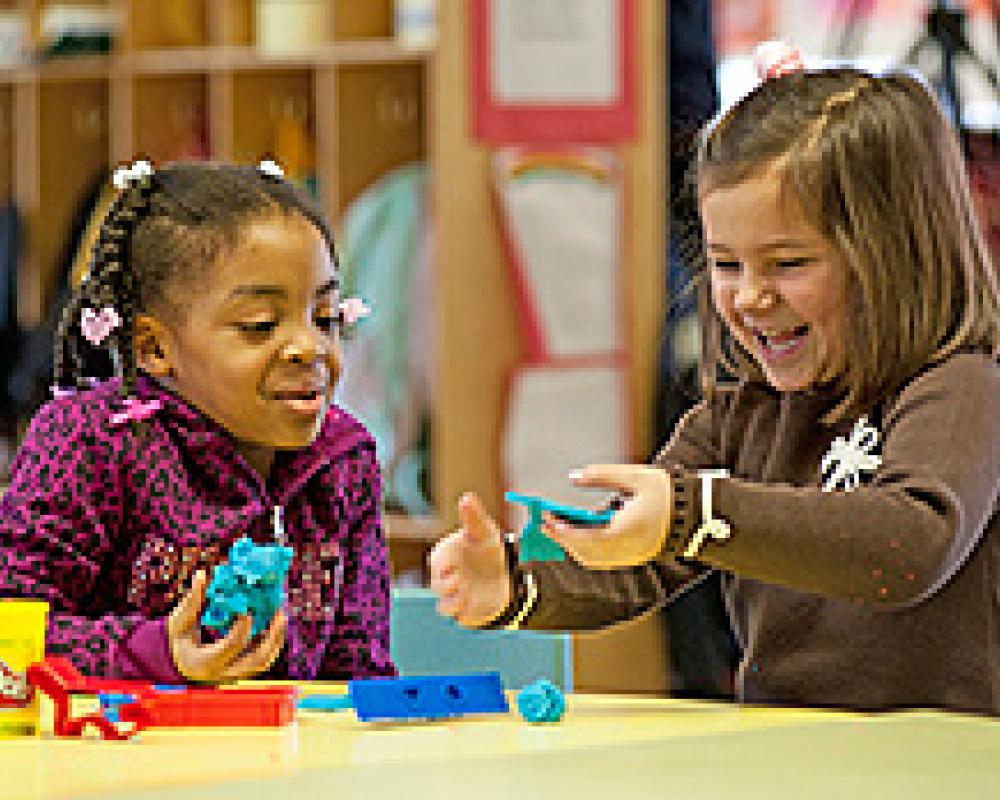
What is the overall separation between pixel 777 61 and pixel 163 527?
Result: 72 cm

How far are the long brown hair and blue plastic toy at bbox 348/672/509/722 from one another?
0.45m

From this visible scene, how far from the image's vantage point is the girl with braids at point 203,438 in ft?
6.30

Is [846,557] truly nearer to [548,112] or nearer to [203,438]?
[203,438]

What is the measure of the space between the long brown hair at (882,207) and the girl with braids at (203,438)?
436 mm

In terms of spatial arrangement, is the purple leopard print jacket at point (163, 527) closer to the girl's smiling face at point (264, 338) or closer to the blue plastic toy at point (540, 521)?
the girl's smiling face at point (264, 338)

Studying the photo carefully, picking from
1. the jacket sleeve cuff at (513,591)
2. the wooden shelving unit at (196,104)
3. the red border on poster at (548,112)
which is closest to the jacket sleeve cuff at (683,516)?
the jacket sleeve cuff at (513,591)

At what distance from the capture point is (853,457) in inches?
70.4

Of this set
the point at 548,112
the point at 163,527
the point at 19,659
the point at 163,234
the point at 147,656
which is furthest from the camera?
the point at 548,112

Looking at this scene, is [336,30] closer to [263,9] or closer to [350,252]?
[263,9]

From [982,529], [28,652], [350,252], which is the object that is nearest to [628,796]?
[28,652]

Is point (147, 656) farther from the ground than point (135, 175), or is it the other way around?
point (135, 175)

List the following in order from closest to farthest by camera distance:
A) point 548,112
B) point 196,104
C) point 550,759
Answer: point 550,759 → point 548,112 → point 196,104

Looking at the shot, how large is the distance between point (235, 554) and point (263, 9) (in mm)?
2920

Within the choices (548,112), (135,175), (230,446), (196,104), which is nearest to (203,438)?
(230,446)
